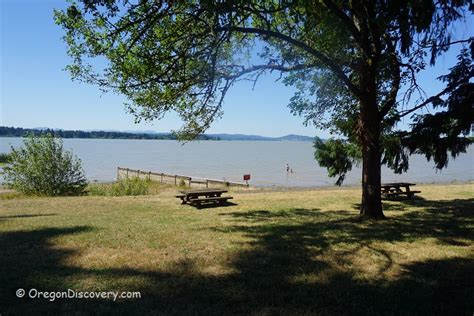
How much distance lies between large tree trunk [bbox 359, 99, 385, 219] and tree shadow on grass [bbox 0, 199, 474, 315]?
189 cm

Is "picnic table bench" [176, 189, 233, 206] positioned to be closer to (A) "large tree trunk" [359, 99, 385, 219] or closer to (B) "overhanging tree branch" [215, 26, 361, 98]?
(A) "large tree trunk" [359, 99, 385, 219]

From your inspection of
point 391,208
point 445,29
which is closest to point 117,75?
point 445,29

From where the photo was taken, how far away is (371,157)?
33.2 ft

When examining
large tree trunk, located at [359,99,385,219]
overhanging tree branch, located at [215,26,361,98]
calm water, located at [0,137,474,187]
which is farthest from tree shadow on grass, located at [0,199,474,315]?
calm water, located at [0,137,474,187]

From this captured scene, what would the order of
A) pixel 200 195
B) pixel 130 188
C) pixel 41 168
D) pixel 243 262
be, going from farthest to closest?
pixel 130 188 < pixel 41 168 < pixel 200 195 < pixel 243 262

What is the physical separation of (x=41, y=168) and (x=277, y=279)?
68.5 feet

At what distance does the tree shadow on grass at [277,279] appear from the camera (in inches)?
177

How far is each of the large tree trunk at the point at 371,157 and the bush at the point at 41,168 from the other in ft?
59.7

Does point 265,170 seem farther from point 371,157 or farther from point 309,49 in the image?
point 309,49

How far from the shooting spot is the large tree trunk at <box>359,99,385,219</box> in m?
10.0

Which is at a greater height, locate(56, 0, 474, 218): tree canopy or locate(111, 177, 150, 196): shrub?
locate(56, 0, 474, 218): tree canopy

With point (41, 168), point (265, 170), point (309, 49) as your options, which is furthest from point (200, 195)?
point (265, 170)

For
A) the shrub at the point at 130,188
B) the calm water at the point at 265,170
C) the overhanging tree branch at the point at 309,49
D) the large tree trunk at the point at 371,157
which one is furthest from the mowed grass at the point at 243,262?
the shrub at the point at 130,188

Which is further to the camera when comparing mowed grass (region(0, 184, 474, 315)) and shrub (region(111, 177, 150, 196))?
shrub (region(111, 177, 150, 196))
